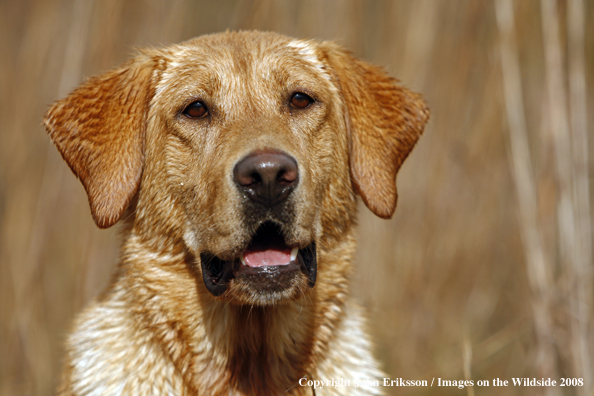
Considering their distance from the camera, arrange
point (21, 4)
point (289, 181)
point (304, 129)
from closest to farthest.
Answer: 1. point (289, 181)
2. point (304, 129)
3. point (21, 4)

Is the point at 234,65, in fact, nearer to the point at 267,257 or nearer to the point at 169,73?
the point at 169,73

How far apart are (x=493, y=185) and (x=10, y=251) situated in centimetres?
395

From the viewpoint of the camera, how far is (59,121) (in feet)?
9.75

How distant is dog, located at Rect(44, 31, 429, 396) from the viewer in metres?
2.63

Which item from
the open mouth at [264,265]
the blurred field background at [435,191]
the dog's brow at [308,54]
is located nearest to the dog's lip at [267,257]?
the open mouth at [264,265]

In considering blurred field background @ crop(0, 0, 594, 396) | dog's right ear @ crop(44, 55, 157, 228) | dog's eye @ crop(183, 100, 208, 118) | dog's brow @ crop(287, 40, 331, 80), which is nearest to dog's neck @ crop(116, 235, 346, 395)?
dog's right ear @ crop(44, 55, 157, 228)

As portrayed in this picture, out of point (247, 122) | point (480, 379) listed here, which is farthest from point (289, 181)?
point (480, 379)

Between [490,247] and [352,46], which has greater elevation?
[352,46]

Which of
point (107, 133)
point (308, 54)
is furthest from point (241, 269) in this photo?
point (308, 54)

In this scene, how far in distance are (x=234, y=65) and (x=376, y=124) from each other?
0.81 metres

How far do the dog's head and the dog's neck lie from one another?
133mm

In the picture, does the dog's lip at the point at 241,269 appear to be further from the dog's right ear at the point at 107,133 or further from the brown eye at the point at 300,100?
the brown eye at the point at 300,100

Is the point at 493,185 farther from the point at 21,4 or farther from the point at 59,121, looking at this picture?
the point at 21,4

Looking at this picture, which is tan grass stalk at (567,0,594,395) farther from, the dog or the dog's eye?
the dog's eye
